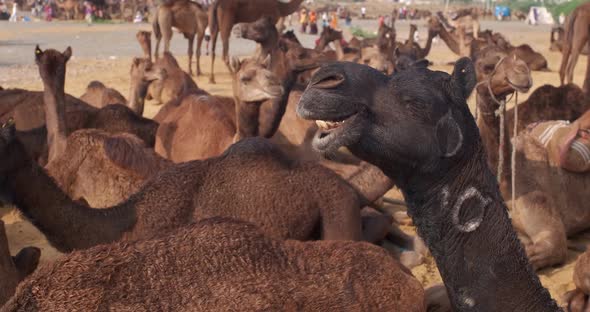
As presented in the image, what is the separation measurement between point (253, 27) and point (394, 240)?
7.22 meters

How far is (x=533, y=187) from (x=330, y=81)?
4.85 meters

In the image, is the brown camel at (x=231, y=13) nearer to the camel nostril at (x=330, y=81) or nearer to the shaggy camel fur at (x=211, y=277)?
the shaggy camel fur at (x=211, y=277)

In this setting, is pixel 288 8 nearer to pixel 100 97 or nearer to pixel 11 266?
pixel 100 97

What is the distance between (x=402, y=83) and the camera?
2.27m

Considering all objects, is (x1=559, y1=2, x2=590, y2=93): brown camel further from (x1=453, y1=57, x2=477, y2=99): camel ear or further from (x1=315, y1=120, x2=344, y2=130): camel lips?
(x1=315, y1=120, x2=344, y2=130): camel lips

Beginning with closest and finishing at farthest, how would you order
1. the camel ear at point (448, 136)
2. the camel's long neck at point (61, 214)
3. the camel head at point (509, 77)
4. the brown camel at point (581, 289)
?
the camel ear at point (448, 136), the camel's long neck at point (61, 214), the brown camel at point (581, 289), the camel head at point (509, 77)

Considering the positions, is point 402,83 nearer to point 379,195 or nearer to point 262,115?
point 379,195

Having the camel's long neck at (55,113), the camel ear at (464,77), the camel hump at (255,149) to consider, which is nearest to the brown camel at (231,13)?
the camel's long neck at (55,113)

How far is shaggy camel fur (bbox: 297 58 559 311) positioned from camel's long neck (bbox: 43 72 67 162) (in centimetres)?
485

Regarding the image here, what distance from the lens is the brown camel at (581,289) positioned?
4930mm

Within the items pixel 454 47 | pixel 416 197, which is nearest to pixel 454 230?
pixel 416 197

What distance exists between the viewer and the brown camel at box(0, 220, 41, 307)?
4135 millimetres

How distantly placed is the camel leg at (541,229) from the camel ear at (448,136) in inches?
159

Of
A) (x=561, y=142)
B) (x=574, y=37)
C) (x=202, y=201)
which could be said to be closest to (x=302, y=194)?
(x=202, y=201)
